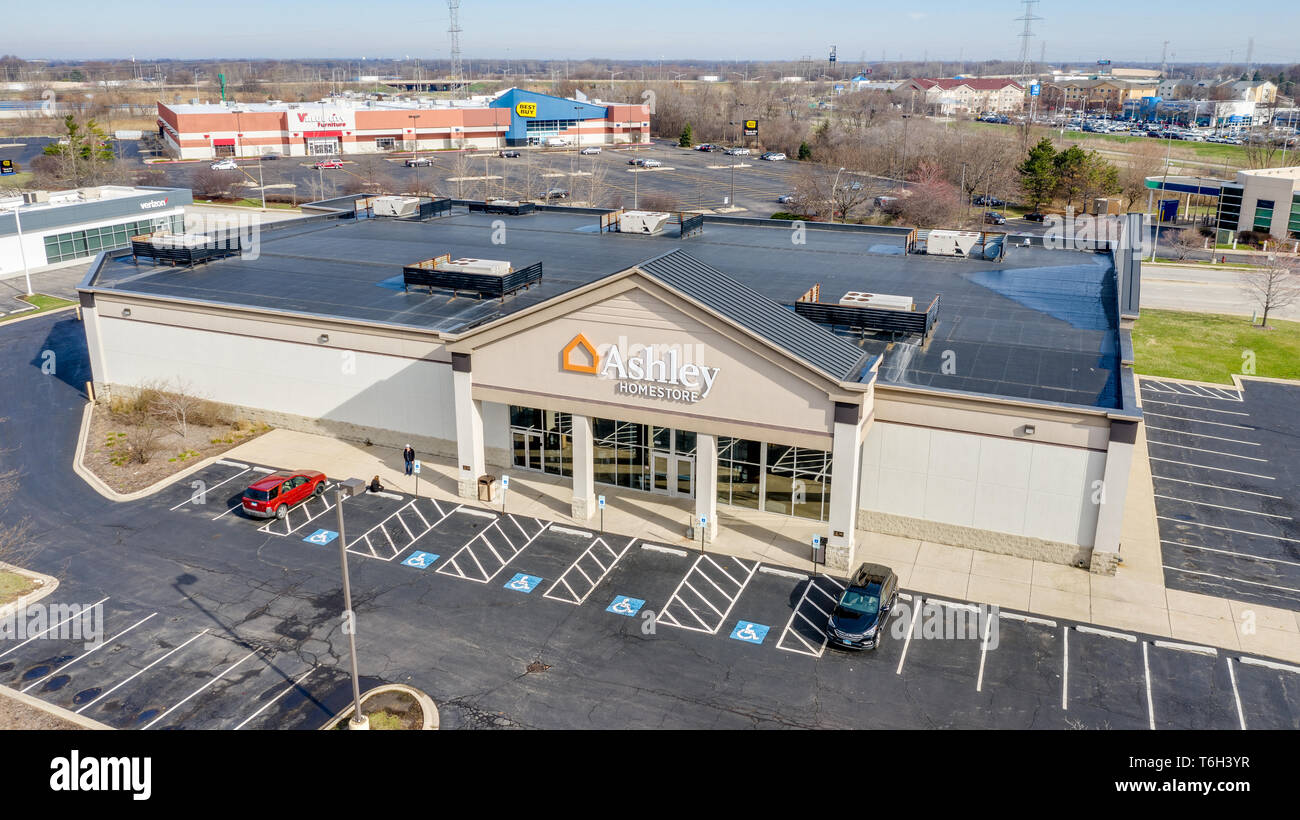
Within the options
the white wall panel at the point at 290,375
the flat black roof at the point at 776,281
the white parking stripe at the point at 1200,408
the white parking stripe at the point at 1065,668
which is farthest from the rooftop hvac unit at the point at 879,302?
the white parking stripe at the point at 1200,408

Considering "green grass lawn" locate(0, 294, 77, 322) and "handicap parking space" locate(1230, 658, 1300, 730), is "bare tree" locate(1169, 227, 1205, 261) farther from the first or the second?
"green grass lawn" locate(0, 294, 77, 322)

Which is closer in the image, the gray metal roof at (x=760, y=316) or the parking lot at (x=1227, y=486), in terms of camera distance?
the gray metal roof at (x=760, y=316)

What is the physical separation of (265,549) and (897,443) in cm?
2267

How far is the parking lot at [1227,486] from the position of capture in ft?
99.8

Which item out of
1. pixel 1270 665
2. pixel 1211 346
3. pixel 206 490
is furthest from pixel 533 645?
pixel 1211 346

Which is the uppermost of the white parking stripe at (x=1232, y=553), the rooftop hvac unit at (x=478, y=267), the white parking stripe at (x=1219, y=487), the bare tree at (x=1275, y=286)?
the rooftop hvac unit at (x=478, y=267)

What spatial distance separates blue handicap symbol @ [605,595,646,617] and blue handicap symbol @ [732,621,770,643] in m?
3.20

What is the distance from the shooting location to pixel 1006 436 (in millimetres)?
30219

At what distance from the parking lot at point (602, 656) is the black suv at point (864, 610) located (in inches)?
18.2

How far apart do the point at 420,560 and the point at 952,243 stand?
33.6 metres

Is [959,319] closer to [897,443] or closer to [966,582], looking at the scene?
[897,443]

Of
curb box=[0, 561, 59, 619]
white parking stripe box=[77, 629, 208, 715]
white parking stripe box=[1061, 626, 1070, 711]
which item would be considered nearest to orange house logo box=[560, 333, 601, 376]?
white parking stripe box=[77, 629, 208, 715]

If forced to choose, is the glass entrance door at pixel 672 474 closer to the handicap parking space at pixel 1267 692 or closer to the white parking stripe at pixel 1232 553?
the white parking stripe at pixel 1232 553

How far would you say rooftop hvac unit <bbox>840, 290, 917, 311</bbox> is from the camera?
1430 inches
